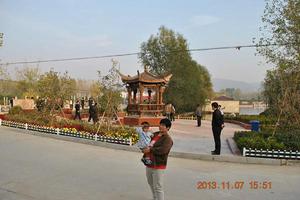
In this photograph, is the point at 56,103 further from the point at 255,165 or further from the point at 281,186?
the point at 281,186

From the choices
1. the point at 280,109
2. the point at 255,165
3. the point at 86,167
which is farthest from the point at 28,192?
the point at 280,109

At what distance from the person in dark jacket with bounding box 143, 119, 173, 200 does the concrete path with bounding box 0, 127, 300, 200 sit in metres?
0.88

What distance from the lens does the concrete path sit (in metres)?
5.96

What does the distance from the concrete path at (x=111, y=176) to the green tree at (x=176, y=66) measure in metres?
31.8

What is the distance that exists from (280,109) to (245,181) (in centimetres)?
526

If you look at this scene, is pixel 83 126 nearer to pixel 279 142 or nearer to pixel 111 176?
pixel 111 176

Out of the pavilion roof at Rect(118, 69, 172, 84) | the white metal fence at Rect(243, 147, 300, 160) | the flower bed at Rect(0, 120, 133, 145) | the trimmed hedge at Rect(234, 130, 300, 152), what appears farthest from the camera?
the pavilion roof at Rect(118, 69, 172, 84)

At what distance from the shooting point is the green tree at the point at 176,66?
42.2 metres

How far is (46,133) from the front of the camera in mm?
14609

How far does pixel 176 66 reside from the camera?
43625mm

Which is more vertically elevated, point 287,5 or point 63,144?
point 287,5

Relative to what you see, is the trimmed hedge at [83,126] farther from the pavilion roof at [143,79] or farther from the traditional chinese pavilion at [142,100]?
the pavilion roof at [143,79]
